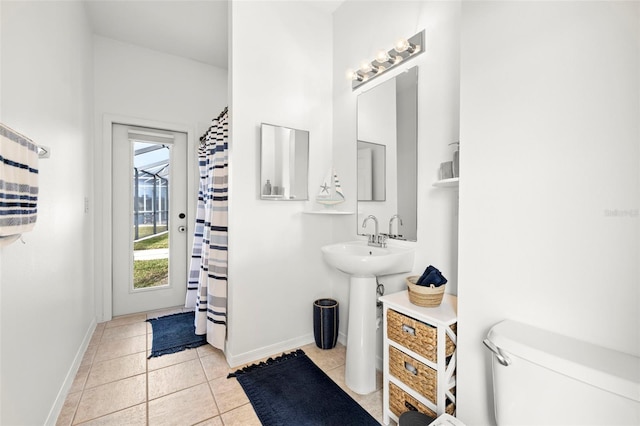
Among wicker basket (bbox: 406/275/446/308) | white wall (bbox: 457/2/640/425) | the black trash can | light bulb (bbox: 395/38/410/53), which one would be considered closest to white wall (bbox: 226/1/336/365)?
the black trash can

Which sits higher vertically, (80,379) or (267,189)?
(267,189)

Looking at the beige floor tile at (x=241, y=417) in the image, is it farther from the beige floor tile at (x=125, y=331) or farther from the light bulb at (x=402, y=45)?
the light bulb at (x=402, y=45)

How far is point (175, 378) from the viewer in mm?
1919

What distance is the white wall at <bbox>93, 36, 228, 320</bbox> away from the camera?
2.84 m

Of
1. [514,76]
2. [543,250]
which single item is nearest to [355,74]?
[514,76]

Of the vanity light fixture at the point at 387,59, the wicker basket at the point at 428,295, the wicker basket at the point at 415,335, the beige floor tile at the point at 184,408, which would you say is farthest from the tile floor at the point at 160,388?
the vanity light fixture at the point at 387,59

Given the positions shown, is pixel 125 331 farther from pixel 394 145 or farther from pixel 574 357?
pixel 574 357

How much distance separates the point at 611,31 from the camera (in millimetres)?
830

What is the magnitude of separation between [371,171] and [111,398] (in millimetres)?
2241

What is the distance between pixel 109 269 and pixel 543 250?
3519 millimetres

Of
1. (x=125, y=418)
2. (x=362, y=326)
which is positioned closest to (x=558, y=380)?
(x=362, y=326)

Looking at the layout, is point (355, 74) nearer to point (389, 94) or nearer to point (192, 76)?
point (389, 94)

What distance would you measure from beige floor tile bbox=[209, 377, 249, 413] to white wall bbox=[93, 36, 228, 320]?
180 centimetres

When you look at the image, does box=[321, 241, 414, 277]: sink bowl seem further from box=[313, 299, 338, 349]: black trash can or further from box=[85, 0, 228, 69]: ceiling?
box=[85, 0, 228, 69]: ceiling
